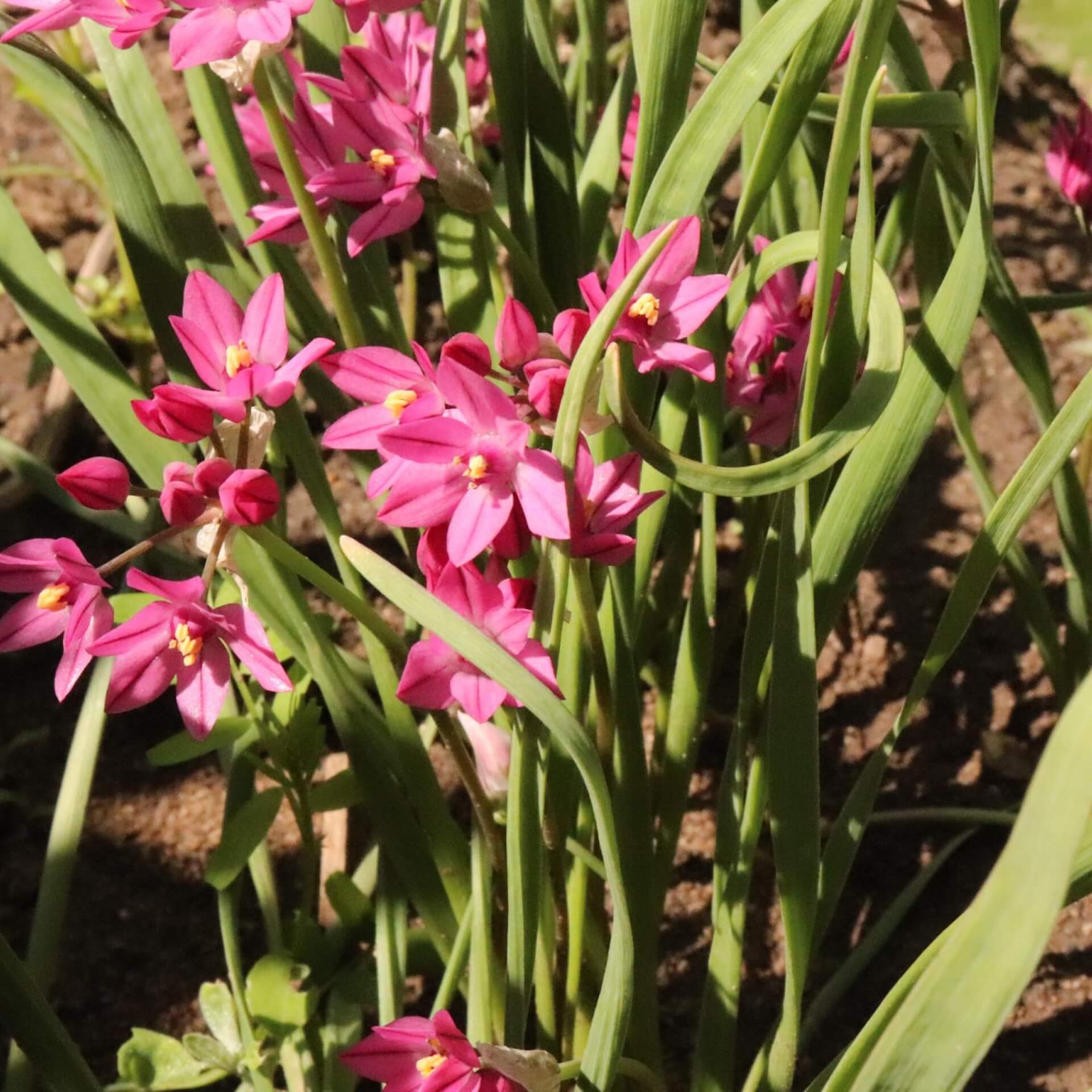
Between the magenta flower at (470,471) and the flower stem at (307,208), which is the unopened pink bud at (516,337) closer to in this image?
the magenta flower at (470,471)

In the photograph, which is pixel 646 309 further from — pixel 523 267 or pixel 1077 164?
pixel 1077 164

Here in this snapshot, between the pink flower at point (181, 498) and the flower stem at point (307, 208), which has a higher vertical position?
the flower stem at point (307, 208)

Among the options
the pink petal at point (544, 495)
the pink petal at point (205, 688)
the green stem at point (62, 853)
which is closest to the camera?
the pink petal at point (544, 495)

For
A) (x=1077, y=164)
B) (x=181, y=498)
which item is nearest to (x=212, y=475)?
(x=181, y=498)

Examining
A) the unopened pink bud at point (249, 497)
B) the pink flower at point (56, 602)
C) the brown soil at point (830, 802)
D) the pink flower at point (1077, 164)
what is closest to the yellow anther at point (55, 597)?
the pink flower at point (56, 602)

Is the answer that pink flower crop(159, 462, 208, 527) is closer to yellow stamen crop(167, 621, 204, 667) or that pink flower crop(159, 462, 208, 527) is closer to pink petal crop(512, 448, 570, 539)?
yellow stamen crop(167, 621, 204, 667)

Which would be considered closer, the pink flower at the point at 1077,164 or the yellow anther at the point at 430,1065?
the yellow anther at the point at 430,1065

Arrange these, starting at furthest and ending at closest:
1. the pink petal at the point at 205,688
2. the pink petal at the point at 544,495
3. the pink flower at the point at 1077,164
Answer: the pink flower at the point at 1077,164, the pink petal at the point at 205,688, the pink petal at the point at 544,495
